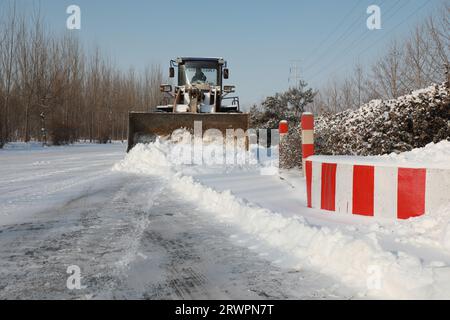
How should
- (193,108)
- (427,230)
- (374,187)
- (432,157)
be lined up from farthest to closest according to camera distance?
(193,108)
(432,157)
(374,187)
(427,230)

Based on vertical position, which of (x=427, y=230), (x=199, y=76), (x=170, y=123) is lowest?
(x=427, y=230)

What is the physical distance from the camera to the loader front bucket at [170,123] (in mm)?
11320

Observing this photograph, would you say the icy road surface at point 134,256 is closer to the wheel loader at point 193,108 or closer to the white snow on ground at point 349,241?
the white snow on ground at point 349,241

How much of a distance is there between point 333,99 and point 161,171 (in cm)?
3594

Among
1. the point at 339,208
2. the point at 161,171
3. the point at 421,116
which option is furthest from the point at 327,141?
the point at 339,208

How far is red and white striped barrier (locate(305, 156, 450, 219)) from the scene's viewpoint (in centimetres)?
358

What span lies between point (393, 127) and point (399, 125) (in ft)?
0.32

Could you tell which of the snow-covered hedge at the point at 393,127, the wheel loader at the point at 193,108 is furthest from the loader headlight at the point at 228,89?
the snow-covered hedge at the point at 393,127

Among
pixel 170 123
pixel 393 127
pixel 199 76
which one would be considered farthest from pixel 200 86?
pixel 393 127

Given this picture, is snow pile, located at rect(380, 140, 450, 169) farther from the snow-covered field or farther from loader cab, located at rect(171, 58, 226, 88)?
loader cab, located at rect(171, 58, 226, 88)

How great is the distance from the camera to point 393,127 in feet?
22.5

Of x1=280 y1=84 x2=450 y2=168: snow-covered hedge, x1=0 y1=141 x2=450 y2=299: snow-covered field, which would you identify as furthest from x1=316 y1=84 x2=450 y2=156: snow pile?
x1=0 y1=141 x2=450 y2=299: snow-covered field

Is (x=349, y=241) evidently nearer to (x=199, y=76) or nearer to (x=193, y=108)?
(x=193, y=108)

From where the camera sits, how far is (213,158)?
10.1 metres
